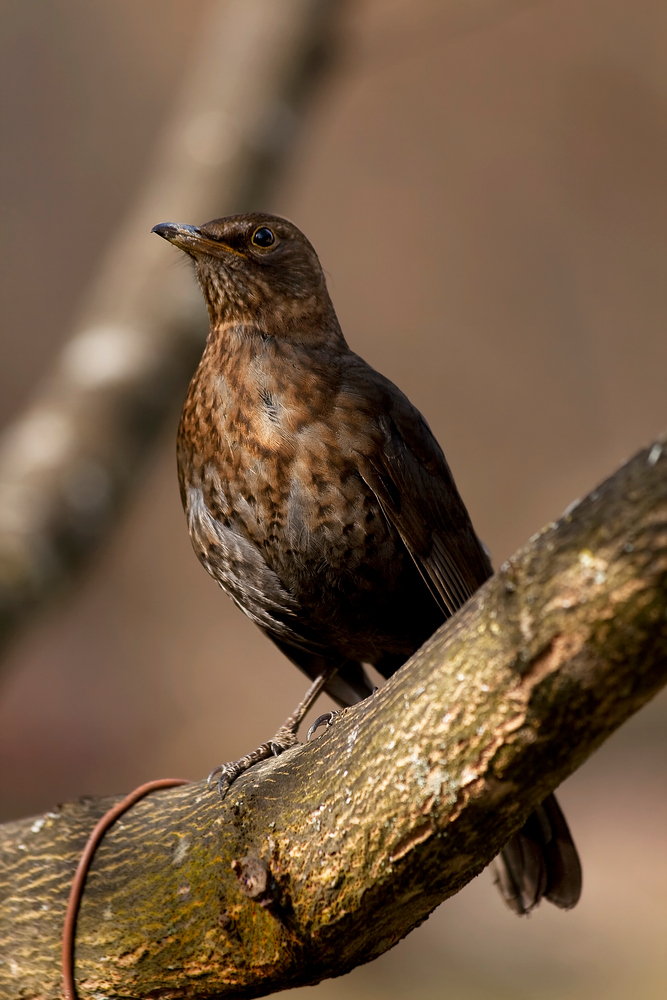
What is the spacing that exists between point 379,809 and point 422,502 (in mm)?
1103

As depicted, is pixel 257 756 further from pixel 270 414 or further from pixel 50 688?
pixel 50 688

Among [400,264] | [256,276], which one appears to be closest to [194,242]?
[256,276]

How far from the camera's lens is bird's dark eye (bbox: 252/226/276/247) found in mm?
3113

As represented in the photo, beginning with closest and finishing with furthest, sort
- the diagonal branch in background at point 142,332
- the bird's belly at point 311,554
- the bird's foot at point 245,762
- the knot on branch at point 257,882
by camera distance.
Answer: the knot on branch at point 257,882 → the bird's foot at point 245,762 → the bird's belly at point 311,554 → the diagonal branch in background at point 142,332

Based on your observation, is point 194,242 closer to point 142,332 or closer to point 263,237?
point 263,237

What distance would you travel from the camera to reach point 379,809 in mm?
1861

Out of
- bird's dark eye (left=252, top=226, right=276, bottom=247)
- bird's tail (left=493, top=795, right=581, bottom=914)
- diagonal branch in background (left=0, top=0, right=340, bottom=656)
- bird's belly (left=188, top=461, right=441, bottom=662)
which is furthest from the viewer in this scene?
diagonal branch in background (left=0, top=0, right=340, bottom=656)

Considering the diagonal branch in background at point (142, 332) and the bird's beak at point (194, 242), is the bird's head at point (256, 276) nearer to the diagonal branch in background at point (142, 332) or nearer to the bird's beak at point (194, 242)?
the bird's beak at point (194, 242)

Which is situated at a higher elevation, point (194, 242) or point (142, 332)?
point (142, 332)

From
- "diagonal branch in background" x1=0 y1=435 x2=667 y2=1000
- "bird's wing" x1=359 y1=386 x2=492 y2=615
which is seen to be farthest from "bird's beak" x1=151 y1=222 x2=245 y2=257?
"diagonal branch in background" x1=0 y1=435 x2=667 y2=1000

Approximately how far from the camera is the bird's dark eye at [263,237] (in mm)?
3113

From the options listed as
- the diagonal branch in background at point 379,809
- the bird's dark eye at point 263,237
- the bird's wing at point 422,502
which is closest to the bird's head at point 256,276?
the bird's dark eye at point 263,237

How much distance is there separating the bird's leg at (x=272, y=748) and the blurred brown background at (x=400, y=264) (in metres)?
6.61

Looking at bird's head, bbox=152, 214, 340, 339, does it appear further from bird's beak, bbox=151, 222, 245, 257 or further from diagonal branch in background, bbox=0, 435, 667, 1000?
diagonal branch in background, bbox=0, 435, 667, 1000
